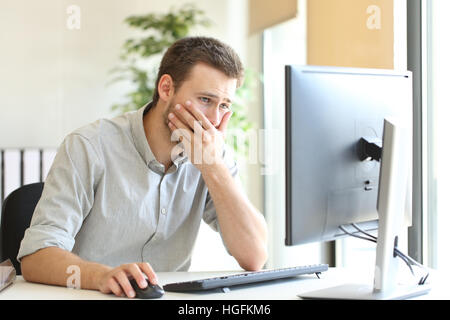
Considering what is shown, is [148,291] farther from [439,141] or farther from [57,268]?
[439,141]

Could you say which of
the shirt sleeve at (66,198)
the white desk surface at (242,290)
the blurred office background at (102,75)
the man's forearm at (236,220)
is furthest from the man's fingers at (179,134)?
the blurred office background at (102,75)

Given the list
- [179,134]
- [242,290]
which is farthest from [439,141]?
[242,290]

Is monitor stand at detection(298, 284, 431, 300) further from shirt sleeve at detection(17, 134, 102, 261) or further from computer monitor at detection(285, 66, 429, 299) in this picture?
shirt sleeve at detection(17, 134, 102, 261)

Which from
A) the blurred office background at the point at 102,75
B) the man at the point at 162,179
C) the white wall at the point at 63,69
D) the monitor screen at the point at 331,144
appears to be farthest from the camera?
the white wall at the point at 63,69

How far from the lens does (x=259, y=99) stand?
4.05m

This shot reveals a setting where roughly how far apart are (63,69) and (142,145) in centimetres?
246

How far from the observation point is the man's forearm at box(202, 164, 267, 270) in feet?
5.25

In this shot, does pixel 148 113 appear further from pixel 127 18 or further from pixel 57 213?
pixel 127 18

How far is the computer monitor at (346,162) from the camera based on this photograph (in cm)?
115

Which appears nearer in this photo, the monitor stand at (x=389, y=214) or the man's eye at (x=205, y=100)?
the monitor stand at (x=389, y=214)

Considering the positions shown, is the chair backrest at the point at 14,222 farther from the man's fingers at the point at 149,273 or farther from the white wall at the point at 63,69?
the white wall at the point at 63,69

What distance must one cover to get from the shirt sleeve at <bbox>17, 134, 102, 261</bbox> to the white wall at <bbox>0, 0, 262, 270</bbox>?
2228mm

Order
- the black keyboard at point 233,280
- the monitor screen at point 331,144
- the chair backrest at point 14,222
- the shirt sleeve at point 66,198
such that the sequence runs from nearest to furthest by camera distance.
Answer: the monitor screen at point 331,144
the black keyboard at point 233,280
the shirt sleeve at point 66,198
the chair backrest at point 14,222

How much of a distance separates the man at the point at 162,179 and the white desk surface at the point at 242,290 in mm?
178
